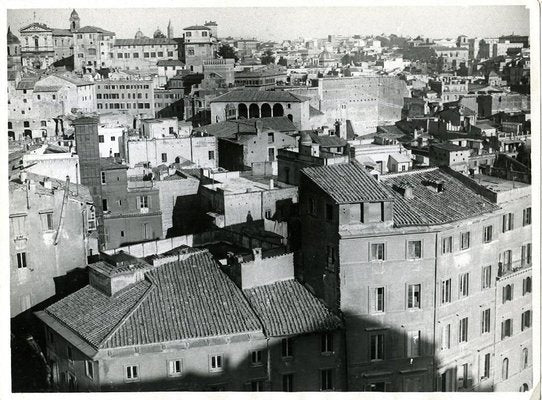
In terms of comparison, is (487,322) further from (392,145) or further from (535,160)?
(392,145)

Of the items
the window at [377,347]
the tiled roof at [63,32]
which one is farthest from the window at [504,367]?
the tiled roof at [63,32]

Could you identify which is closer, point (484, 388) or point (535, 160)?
point (535, 160)

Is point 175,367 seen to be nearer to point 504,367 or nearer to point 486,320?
point 486,320

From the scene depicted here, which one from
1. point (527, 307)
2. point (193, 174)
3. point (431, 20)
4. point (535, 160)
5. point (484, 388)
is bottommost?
point (484, 388)

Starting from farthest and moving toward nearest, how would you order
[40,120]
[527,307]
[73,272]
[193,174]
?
[40,120] → [193,174] → [73,272] → [527,307]

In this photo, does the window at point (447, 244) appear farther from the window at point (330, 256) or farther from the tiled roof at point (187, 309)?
the tiled roof at point (187, 309)

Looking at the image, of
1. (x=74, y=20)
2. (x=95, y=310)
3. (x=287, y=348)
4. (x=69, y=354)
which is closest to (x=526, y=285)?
(x=287, y=348)

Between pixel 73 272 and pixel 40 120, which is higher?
pixel 40 120
